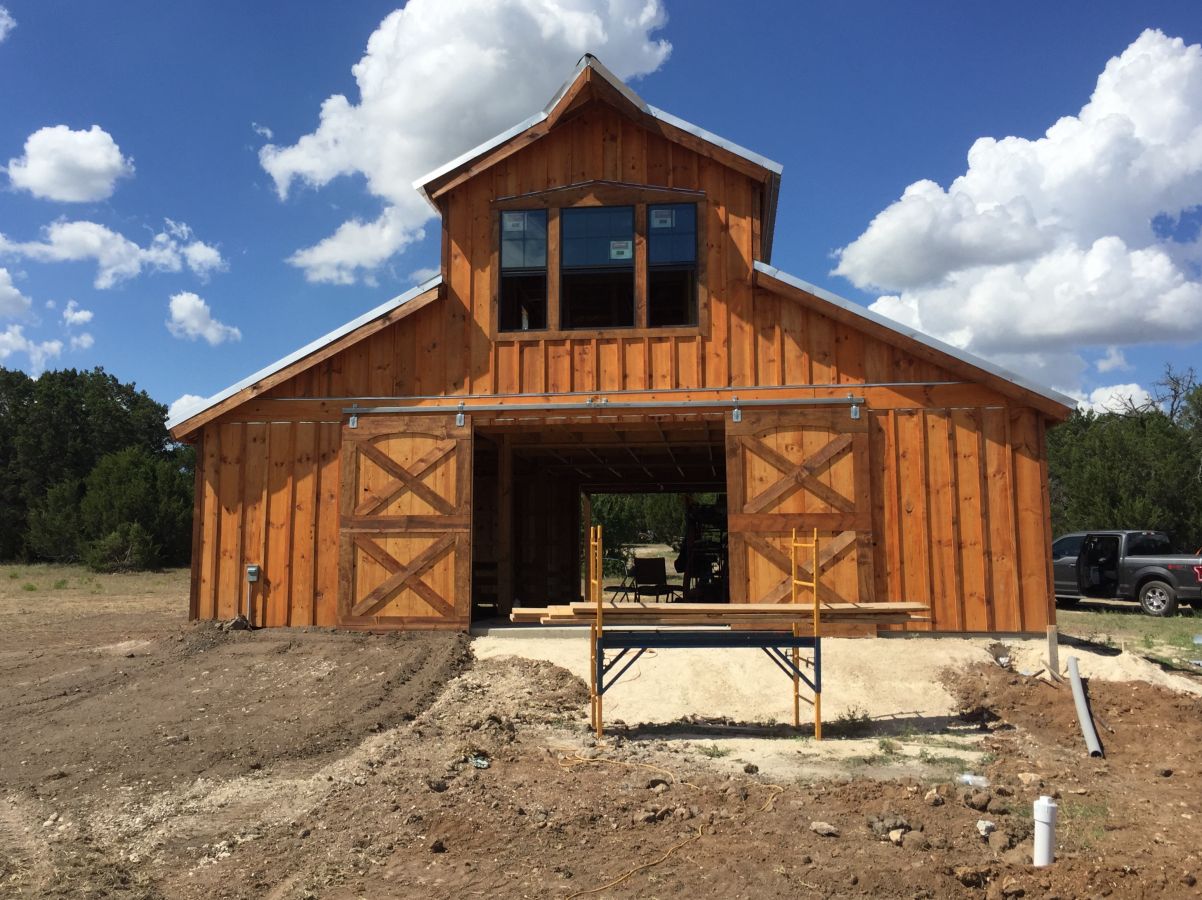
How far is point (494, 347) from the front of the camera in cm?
1212

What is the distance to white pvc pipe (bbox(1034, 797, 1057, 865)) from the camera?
15.5ft

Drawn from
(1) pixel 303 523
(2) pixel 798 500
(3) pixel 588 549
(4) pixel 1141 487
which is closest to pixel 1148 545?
(4) pixel 1141 487

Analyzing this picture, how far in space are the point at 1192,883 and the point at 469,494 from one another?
906cm

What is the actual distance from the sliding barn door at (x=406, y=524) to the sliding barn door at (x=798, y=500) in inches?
146

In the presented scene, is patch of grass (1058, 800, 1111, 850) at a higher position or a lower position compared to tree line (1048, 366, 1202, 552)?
lower

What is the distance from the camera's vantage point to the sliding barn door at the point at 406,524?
38.9 feet

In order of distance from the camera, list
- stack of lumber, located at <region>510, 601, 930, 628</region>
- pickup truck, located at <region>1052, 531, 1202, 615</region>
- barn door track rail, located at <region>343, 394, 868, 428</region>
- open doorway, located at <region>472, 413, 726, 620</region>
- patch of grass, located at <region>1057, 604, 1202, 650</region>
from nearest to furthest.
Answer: stack of lumber, located at <region>510, 601, 930, 628</region>
barn door track rail, located at <region>343, 394, 868, 428</region>
patch of grass, located at <region>1057, 604, 1202, 650</region>
open doorway, located at <region>472, 413, 726, 620</region>
pickup truck, located at <region>1052, 531, 1202, 615</region>

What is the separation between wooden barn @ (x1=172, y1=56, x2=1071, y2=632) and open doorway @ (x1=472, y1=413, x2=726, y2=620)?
0.72 m

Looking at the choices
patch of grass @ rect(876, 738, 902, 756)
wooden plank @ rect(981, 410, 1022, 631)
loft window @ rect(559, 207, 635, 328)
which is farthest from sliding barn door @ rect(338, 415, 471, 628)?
wooden plank @ rect(981, 410, 1022, 631)

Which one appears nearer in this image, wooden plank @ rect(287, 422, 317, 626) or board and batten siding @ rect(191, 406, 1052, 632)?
board and batten siding @ rect(191, 406, 1052, 632)

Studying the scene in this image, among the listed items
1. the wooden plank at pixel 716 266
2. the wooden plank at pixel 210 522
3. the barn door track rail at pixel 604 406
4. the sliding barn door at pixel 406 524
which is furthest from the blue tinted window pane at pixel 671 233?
the wooden plank at pixel 210 522

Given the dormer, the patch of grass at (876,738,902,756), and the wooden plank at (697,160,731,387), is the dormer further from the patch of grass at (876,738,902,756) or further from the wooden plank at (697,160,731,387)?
the patch of grass at (876,738,902,756)

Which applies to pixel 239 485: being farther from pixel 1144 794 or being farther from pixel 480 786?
pixel 1144 794

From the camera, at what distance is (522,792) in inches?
242
